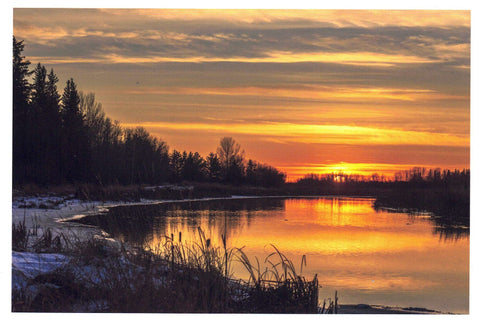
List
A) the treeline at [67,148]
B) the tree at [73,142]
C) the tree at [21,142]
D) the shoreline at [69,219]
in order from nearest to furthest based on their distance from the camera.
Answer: the shoreline at [69,219] < the treeline at [67,148] < the tree at [21,142] < the tree at [73,142]

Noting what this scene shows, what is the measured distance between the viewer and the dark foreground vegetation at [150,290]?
4973 millimetres

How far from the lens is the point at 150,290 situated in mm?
5066

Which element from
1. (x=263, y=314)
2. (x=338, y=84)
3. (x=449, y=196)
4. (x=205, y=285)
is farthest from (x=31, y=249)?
(x=449, y=196)

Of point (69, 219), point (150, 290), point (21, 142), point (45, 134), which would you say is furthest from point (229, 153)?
point (150, 290)

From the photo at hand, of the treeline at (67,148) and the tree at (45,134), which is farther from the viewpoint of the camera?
the tree at (45,134)

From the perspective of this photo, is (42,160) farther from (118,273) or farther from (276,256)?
(118,273)

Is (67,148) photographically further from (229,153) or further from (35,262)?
(35,262)

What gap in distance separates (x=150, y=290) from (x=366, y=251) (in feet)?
22.1

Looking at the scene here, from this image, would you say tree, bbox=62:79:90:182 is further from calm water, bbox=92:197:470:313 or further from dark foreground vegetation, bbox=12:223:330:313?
dark foreground vegetation, bbox=12:223:330:313

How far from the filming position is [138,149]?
42.1ft

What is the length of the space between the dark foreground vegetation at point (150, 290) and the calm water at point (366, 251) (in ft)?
4.42

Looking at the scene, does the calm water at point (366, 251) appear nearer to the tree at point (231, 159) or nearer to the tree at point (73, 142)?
the tree at point (231, 159)

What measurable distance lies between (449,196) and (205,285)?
1472 cm

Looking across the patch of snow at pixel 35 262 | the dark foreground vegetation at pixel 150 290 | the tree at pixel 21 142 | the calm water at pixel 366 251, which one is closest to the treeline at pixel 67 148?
the tree at pixel 21 142
